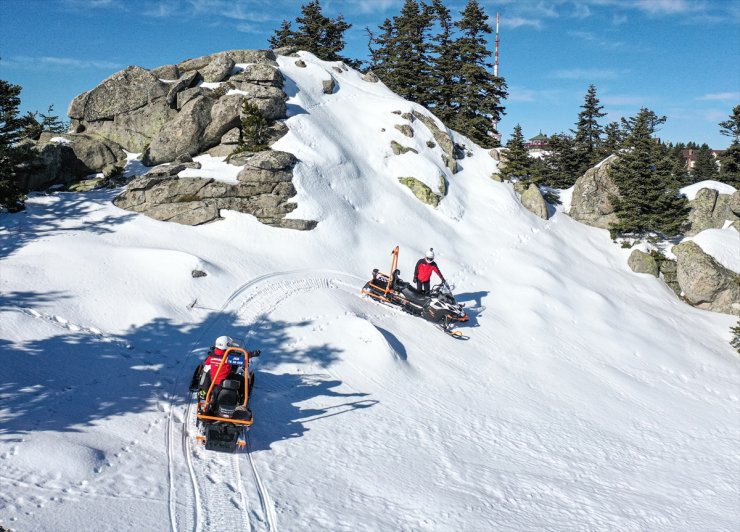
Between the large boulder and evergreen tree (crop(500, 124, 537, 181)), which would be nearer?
the large boulder

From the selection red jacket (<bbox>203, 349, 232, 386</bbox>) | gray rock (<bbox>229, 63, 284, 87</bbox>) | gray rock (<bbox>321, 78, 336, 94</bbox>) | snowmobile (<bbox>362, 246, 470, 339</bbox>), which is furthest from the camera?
gray rock (<bbox>321, 78, 336, 94</bbox>)

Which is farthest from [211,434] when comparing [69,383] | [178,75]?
[178,75]

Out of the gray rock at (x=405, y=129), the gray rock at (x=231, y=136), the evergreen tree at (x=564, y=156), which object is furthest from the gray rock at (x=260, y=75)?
the evergreen tree at (x=564, y=156)

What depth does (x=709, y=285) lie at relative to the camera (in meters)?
26.9

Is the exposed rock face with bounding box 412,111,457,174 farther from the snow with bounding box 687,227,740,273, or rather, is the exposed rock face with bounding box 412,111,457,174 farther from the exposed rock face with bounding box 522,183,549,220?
the snow with bounding box 687,227,740,273

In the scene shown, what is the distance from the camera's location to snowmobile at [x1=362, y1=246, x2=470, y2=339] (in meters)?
17.1

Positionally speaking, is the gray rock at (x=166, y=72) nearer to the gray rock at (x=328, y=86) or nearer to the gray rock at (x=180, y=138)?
the gray rock at (x=180, y=138)

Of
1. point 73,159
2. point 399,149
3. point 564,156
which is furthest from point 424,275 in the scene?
point 564,156

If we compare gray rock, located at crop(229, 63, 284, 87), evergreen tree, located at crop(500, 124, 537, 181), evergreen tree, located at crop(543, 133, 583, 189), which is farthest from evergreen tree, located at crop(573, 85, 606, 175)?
gray rock, located at crop(229, 63, 284, 87)

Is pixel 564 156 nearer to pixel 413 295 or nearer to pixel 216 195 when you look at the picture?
pixel 413 295

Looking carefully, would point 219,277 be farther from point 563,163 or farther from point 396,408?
point 563,163

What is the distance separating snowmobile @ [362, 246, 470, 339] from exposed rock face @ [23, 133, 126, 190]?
43.8 feet

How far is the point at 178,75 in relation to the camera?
94.5 ft

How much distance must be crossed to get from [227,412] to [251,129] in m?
18.2
